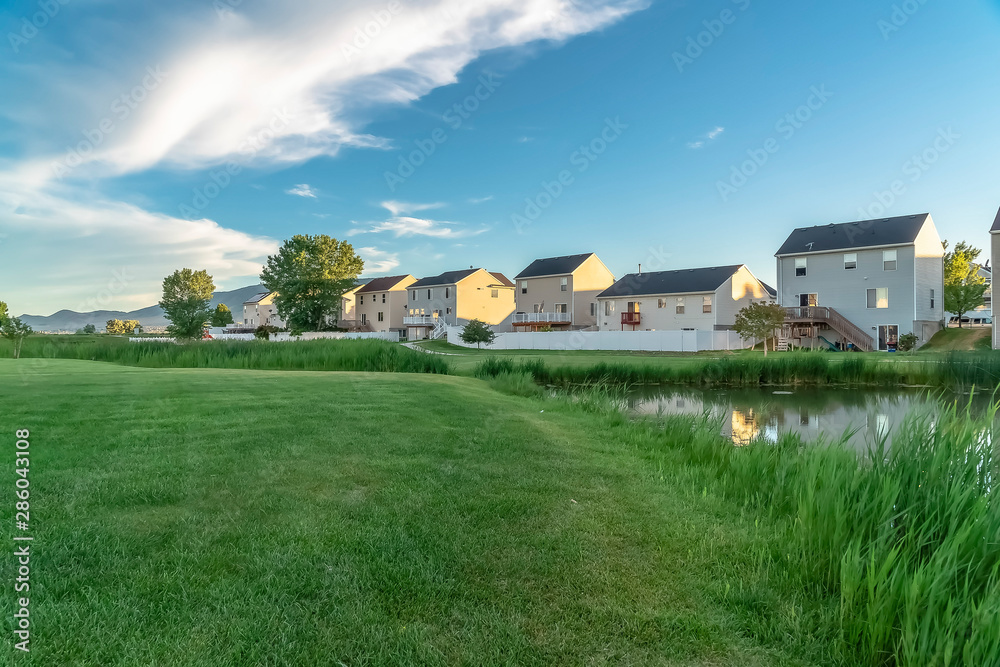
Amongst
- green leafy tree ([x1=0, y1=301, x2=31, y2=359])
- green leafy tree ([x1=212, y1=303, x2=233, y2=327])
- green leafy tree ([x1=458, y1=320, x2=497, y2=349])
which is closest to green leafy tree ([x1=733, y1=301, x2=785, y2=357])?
green leafy tree ([x1=458, y1=320, x2=497, y2=349])

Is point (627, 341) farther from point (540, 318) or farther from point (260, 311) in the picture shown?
point (260, 311)

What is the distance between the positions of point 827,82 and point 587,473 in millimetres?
19237

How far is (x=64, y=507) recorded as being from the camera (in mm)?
3752

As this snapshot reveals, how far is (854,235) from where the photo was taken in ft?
122

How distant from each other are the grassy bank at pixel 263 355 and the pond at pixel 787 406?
6.86 metres

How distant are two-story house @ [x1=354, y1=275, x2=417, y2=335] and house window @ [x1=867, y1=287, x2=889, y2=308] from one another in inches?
1689

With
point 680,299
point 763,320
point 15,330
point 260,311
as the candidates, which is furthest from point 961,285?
point 260,311

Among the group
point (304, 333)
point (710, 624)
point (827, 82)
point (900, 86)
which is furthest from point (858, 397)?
point (304, 333)

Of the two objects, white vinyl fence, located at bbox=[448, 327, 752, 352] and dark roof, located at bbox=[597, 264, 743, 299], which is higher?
dark roof, located at bbox=[597, 264, 743, 299]

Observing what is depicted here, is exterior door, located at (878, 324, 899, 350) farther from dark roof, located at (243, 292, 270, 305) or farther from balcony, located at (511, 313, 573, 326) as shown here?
dark roof, located at (243, 292, 270, 305)

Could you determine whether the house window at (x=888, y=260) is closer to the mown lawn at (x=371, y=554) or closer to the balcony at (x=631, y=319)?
the balcony at (x=631, y=319)

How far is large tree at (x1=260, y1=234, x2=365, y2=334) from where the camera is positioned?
55.7 meters

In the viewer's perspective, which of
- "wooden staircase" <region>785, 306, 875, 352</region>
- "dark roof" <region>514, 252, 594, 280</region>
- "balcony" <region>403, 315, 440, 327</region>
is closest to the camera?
"wooden staircase" <region>785, 306, 875, 352</region>

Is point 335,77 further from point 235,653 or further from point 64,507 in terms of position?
point 235,653
